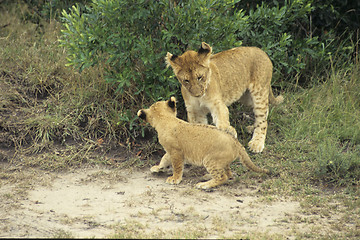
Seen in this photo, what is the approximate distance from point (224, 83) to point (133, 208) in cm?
249

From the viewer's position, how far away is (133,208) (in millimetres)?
5473

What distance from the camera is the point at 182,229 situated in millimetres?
4957

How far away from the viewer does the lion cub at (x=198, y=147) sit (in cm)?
597

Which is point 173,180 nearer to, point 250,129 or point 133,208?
point 133,208

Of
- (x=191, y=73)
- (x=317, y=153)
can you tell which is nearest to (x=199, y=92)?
(x=191, y=73)

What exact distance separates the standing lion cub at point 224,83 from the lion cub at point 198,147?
50 centimetres

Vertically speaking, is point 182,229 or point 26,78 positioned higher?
point 26,78

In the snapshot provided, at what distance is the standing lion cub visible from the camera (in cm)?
652

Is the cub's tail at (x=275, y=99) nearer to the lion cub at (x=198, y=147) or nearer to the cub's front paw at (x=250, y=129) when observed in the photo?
the cub's front paw at (x=250, y=129)

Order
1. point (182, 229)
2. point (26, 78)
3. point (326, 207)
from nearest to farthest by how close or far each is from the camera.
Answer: point (182, 229), point (326, 207), point (26, 78)

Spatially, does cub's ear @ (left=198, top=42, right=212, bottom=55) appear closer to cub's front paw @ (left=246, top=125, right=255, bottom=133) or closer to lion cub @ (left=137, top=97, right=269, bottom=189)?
lion cub @ (left=137, top=97, right=269, bottom=189)

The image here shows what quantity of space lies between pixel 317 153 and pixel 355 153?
582mm

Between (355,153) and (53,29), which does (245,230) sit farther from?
(53,29)

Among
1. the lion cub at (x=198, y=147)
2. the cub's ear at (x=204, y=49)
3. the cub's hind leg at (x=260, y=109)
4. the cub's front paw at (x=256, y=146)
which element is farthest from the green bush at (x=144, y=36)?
the cub's front paw at (x=256, y=146)
